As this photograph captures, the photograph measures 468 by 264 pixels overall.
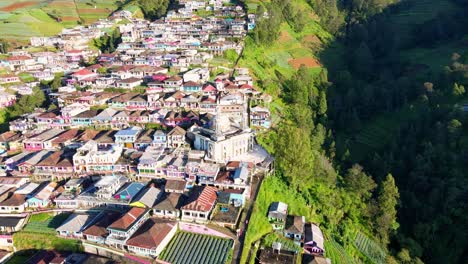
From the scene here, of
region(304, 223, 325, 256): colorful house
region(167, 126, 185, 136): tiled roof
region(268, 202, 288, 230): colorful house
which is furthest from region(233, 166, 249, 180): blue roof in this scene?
region(167, 126, 185, 136): tiled roof

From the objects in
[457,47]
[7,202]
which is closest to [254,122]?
[7,202]

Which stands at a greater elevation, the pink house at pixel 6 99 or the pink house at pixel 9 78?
the pink house at pixel 9 78

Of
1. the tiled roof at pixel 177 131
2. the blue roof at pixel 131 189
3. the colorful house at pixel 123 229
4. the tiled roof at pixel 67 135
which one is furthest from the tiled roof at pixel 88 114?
the colorful house at pixel 123 229

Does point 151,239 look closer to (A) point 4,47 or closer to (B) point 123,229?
(B) point 123,229

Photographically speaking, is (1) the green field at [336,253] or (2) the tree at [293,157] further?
(2) the tree at [293,157]

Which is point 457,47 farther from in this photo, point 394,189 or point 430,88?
point 394,189

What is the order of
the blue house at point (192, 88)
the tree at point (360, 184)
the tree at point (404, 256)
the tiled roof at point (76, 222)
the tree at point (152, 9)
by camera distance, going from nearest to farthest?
the tiled roof at point (76, 222), the tree at point (404, 256), the tree at point (360, 184), the blue house at point (192, 88), the tree at point (152, 9)

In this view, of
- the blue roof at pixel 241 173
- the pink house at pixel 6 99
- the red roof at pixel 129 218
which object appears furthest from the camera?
the pink house at pixel 6 99

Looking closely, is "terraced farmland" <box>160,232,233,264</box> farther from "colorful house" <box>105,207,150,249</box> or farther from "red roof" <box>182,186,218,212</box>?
"colorful house" <box>105,207,150,249</box>

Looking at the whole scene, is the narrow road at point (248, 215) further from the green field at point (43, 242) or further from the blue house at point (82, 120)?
the blue house at point (82, 120)
